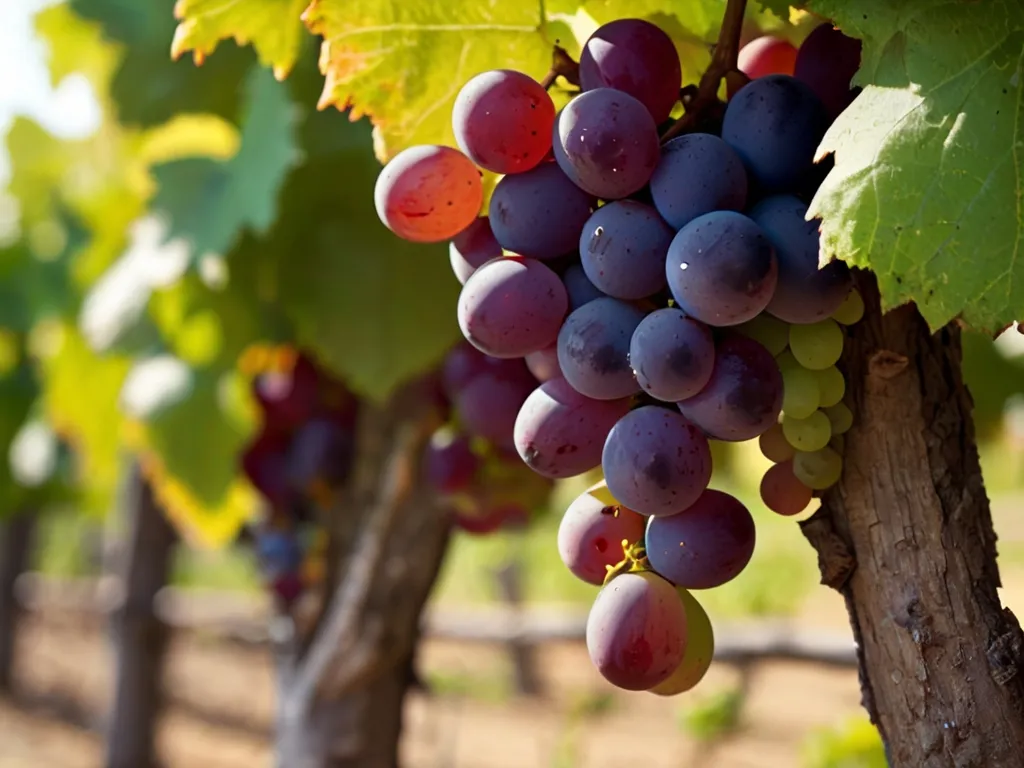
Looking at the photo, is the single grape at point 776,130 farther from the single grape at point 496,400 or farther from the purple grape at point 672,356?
the single grape at point 496,400

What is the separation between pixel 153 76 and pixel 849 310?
132cm

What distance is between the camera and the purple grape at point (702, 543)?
453mm

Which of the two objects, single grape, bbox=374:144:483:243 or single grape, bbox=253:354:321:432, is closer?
single grape, bbox=374:144:483:243

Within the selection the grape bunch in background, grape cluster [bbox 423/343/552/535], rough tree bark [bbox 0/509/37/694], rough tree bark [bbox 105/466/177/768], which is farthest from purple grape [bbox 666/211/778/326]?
rough tree bark [bbox 0/509/37/694]

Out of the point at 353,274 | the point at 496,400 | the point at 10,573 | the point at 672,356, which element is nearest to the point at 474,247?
the point at 672,356

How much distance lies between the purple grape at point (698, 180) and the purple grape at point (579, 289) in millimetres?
52

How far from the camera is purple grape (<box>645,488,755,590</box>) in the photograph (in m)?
0.45

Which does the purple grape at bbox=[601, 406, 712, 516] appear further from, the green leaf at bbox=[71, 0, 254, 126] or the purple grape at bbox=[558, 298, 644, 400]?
the green leaf at bbox=[71, 0, 254, 126]

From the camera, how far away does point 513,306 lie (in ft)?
1.52

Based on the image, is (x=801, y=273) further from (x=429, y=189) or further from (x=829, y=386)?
(x=429, y=189)

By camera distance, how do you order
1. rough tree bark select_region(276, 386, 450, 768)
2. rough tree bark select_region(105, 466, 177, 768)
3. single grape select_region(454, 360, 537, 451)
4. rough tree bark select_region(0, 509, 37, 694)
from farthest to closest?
rough tree bark select_region(0, 509, 37, 694) < rough tree bark select_region(105, 466, 177, 768) < rough tree bark select_region(276, 386, 450, 768) < single grape select_region(454, 360, 537, 451)

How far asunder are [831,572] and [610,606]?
113mm

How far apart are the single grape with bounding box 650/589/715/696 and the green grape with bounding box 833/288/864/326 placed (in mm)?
147

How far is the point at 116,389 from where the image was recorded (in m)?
2.02
